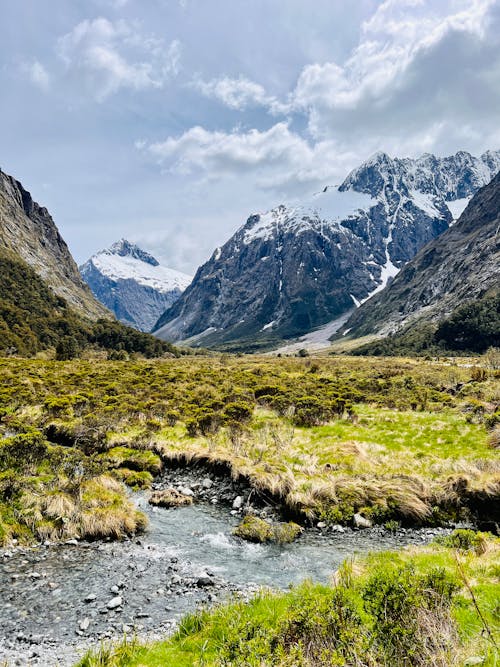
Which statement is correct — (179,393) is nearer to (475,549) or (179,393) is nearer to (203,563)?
(203,563)

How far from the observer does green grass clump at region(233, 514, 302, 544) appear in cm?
1587

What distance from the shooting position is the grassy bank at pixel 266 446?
57.5ft

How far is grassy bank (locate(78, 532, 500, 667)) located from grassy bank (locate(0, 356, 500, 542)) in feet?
24.7

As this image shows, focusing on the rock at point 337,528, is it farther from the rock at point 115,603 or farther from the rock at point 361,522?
the rock at point 115,603

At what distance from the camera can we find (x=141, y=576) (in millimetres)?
13109

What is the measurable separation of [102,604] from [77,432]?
18.5m

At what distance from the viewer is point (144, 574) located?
43.4 ft

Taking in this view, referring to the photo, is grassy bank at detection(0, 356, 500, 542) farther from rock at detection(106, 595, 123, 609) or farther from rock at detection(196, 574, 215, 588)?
rock at detection(196, 574, 215, 588)

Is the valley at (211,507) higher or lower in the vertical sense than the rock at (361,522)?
higher

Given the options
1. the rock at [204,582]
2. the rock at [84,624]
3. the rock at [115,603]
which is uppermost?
the rock at [84,624]

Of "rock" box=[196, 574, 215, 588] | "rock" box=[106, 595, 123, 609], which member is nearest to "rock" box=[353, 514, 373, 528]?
"rock" box=[196, 574, 215, 588]

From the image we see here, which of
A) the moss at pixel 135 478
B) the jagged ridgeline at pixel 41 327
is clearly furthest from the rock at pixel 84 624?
the jagged ridgeline at pixel 41 327

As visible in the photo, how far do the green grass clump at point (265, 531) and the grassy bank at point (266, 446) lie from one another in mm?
1400

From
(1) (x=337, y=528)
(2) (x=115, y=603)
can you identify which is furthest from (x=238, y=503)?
(2) (x=115, y=603)
